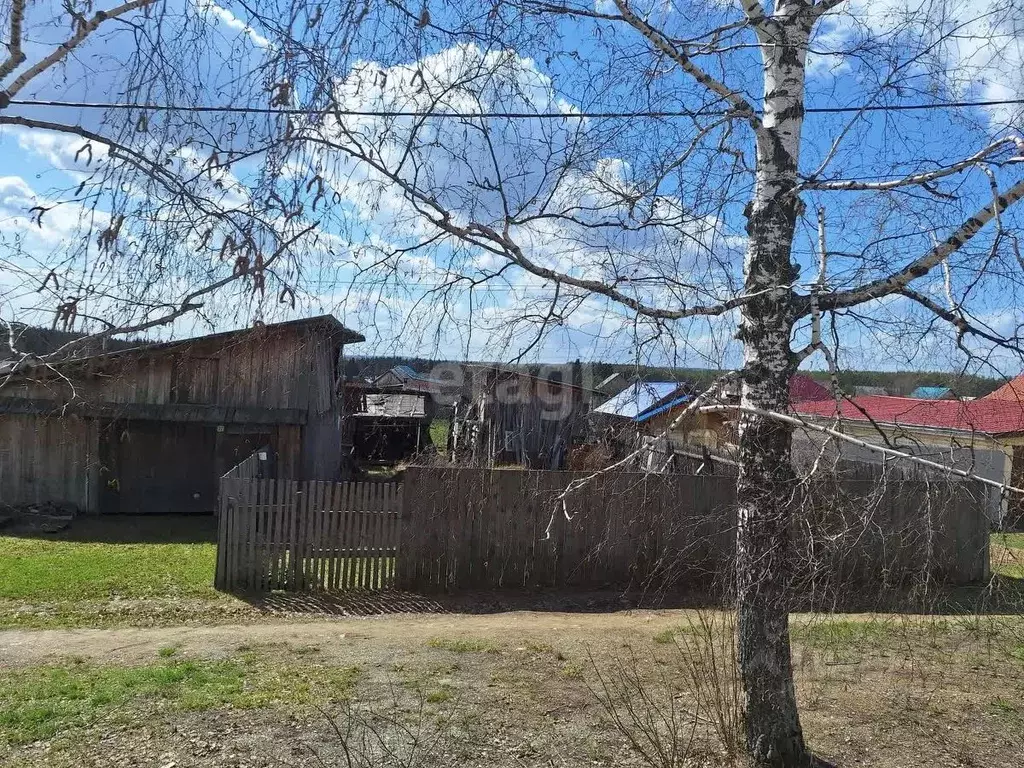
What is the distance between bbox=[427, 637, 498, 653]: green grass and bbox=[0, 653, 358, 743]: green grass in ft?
3.86

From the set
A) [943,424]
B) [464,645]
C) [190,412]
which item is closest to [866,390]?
[943,424]

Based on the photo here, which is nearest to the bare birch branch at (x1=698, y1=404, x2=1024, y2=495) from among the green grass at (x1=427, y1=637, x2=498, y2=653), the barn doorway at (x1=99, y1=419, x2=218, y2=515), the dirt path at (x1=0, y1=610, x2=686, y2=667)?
the green grass at (x1=427, y1=637, x2=498, y2=653)

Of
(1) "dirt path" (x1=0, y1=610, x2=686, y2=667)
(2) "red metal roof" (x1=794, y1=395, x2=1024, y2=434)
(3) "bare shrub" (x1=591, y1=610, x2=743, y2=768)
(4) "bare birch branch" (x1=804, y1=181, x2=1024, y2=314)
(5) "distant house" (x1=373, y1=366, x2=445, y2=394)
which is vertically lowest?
(1) "dirt path" (x1=0, y1=610, x2=686, y2=667)

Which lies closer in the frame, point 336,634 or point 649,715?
point 649,715

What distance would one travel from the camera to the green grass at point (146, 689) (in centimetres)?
550

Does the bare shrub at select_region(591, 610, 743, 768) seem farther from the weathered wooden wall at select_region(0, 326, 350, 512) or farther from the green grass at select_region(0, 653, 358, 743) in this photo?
the weathered wooden wall at select_region(0, 326, 350, 512)

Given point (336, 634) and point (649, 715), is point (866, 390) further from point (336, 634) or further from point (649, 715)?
point (336, 634)

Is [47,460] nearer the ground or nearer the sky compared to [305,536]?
nearer the sky

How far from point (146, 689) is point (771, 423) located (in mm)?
5130

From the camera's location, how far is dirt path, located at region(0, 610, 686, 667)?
7824 millimetres

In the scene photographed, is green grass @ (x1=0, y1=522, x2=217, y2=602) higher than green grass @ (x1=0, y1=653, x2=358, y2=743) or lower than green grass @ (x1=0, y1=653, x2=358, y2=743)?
lower

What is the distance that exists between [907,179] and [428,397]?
83.9 feet

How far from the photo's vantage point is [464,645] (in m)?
7.90

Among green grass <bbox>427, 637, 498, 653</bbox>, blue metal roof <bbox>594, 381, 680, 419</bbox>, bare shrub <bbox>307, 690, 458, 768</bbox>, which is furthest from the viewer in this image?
green grass <bbox>427, 637, 498, 653</bbox>
